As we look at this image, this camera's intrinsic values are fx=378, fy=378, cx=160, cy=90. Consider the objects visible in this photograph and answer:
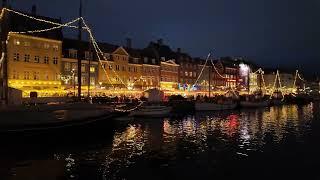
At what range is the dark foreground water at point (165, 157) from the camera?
20047 mm

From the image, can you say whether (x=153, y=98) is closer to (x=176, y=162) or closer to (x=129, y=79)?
(x=129, y=79)

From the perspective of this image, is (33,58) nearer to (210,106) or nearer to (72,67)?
(72,67)

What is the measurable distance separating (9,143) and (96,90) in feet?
147

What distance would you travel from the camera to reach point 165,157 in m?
24.3

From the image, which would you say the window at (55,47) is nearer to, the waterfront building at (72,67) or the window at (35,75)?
the waterfront building at (72,67)

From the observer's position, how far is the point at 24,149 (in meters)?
26.6

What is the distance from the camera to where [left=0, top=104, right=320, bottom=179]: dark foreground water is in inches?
789

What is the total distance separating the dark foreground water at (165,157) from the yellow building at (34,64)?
116ft

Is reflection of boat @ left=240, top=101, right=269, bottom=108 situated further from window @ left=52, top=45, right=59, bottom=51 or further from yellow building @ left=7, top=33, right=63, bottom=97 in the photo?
window @ left=52, top=45, right=59, bottom=51

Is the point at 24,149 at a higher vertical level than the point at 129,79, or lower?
lower

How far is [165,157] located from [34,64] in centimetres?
5105

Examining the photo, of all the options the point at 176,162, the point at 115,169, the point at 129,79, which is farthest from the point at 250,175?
the point at 129,79

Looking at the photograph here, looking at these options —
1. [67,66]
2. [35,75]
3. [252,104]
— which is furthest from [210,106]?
[35,75]

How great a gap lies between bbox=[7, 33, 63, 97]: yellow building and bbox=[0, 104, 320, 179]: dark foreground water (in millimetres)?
35240
